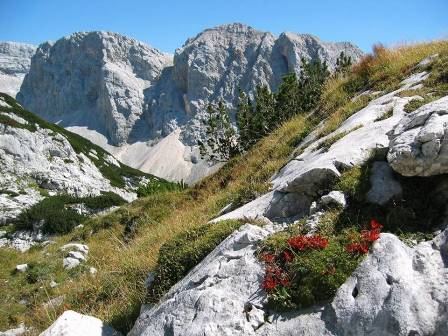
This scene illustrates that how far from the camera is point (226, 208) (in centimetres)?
1133

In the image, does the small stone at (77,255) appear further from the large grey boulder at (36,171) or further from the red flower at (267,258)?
the large grey boulder at (36,171)

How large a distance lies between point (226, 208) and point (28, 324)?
567 centimetres

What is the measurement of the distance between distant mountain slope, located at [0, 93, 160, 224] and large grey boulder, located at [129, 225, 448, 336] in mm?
26887

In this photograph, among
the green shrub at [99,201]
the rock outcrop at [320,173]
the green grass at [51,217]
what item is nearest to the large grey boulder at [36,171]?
the green grass at [51,217]

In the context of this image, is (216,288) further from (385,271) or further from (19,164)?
(19,164)

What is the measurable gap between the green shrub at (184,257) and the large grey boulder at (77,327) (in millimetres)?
912

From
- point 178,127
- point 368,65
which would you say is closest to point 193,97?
point 178,127

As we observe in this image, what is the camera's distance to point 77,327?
6910 mm

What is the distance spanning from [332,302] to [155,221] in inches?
501

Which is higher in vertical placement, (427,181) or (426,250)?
(427,181)

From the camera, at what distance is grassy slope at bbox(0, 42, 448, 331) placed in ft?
31.7

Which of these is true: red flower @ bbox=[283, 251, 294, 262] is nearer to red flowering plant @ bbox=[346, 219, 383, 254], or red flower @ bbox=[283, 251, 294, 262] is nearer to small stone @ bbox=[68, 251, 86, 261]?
red flowering plant @ bbox=[346, 219, 383, 254]

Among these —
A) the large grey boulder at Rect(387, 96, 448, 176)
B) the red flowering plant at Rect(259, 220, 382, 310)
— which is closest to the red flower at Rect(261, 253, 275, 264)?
the red flowering plant at Rect(259, 220, 382, 310)

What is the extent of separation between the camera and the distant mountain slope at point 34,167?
1382 inches
